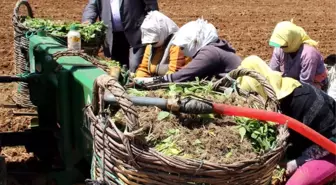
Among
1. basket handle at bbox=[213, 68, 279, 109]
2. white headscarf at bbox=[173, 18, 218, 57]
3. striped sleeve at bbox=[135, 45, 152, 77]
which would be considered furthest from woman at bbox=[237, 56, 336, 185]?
striped sleeve at bbox=[135, 45, 152, 77]

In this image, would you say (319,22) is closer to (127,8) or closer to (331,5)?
(331,5)

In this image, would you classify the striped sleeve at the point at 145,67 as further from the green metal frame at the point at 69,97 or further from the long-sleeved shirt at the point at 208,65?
the green metal frame at the point at 69,97

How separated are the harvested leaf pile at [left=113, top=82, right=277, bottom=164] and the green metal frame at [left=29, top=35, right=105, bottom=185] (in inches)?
29.5

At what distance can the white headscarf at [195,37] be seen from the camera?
4352 mm

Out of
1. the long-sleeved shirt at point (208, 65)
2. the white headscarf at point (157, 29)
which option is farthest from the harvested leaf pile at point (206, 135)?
the white headscarf at point (157, 29)

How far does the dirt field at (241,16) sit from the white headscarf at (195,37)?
4.06 m

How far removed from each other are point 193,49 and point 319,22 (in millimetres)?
8846

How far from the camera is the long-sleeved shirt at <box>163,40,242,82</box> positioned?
4250 millimetres

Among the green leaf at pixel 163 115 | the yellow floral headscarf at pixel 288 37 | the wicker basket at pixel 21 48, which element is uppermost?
the green leaf at pixel 163 115

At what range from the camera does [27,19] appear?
582cm

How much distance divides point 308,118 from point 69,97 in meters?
1.44

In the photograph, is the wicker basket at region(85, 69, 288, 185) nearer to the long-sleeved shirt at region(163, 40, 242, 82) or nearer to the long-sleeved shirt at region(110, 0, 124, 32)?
the long-sleeved shirt at region(163, 40, 242, 82)

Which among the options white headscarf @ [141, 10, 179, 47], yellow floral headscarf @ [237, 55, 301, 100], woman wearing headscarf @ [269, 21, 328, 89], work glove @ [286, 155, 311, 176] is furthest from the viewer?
woman wearing headscarf @ [269, 21, 328, 89]

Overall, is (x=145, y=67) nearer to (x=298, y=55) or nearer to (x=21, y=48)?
Result: (x=298, y=55)
